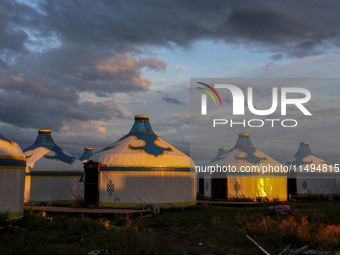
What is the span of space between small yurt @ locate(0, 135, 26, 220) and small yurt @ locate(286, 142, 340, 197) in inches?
925

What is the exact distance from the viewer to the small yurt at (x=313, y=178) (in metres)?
29.4

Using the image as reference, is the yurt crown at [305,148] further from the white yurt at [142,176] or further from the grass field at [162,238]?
the grass field at [162,238]

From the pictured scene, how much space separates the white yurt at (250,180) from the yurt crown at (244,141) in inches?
57.9

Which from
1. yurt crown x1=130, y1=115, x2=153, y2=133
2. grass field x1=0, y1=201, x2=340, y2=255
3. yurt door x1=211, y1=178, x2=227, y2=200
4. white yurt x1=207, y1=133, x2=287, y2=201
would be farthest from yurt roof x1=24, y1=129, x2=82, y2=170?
white yurt x1=207, y1=133, x2=287, y2=201

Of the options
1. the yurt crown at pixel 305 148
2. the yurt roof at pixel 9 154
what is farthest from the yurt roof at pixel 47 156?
the yurt crown at pixel 305 148

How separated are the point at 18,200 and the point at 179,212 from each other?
7318mm

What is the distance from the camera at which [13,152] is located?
12.7m

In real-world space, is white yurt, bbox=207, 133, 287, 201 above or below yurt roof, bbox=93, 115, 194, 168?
below

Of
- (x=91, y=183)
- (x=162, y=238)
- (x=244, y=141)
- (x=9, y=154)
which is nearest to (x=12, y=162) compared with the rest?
(x=9, y=154)

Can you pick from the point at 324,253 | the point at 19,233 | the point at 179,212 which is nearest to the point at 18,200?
the point at 19,233

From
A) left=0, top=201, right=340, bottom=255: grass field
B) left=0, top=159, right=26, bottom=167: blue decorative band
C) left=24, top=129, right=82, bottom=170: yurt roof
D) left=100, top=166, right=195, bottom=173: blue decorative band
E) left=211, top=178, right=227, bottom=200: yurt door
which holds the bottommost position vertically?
left=0, top=201, right=340, bottom=255: grass field

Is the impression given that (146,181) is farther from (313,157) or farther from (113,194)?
(313,157)

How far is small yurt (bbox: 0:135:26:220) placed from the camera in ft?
39.6

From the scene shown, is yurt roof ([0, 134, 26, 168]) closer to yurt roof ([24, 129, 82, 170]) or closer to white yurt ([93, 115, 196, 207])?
white yurt ([93, 115, 196, 207])
